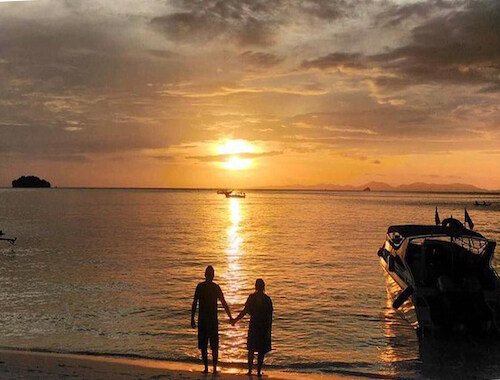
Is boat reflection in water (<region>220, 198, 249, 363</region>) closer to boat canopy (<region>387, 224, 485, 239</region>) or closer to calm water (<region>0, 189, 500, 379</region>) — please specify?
calm water (<region>0, 189, 500, 379</region>)

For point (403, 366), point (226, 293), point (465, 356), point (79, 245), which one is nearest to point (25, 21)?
point (226, 293)

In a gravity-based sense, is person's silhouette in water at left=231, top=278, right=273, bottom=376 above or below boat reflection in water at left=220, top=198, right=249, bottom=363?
above

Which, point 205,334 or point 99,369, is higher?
point 205,334

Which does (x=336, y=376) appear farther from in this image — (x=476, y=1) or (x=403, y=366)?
(x=476, y=1)

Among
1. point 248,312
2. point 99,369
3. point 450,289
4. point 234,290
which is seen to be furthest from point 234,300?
point 248,312

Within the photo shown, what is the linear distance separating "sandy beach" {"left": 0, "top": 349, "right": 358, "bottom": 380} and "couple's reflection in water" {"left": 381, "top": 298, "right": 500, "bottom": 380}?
1283 mm

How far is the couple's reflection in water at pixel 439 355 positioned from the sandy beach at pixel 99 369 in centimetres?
128

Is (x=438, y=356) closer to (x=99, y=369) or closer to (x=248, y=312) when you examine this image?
(x=248, y=312)

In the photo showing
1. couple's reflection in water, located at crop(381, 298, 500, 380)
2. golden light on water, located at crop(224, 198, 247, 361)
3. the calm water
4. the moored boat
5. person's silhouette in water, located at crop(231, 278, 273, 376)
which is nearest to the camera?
Answer: person's silhouette in water, located at crop(231, 278, 273, 376)

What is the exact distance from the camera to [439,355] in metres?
7.77

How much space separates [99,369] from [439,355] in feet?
16.8

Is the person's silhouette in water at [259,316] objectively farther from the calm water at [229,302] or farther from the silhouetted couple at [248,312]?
the calm water at [229,302]

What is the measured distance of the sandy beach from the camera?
18.9 ft

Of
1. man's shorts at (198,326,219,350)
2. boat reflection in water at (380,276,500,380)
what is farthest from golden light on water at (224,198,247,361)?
boat reflection in water at (380,276,500,380)
